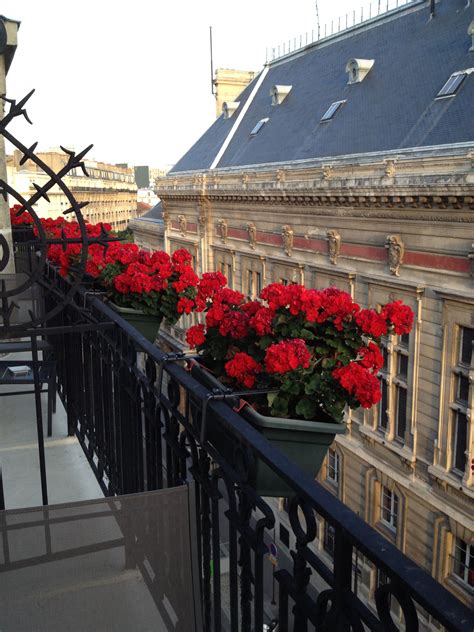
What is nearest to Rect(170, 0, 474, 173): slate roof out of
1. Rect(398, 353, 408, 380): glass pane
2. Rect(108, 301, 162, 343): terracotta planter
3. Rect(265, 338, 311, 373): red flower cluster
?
Rect(398, 353, 408, 380): glass pane

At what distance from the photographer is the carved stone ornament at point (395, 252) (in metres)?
16.0

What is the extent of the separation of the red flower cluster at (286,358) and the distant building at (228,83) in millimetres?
36100

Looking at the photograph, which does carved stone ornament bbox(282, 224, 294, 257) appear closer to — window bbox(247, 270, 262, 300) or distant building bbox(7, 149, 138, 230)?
window bbox(247, 270, 262, 300)

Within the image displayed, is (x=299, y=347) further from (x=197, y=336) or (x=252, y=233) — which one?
(x=252, y=233)

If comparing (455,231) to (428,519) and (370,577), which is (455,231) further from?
(370,577)

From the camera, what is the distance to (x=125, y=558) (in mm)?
2402

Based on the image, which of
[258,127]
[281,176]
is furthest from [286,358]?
[258,127]

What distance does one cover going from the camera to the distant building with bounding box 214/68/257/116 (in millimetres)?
38000

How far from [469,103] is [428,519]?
10.9 m

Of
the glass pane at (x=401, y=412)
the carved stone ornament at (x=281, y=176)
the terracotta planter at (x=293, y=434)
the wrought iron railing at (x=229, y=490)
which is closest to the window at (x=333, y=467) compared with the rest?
the glass pane at (x=401, y=412)

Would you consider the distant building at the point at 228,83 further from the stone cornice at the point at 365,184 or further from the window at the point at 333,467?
the window at the point at 333,467

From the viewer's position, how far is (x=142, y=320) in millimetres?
6262

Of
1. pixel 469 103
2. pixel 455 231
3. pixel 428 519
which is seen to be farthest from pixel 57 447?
pixel 469 103

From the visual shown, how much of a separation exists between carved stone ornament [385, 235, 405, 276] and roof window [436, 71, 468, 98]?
4605mm
